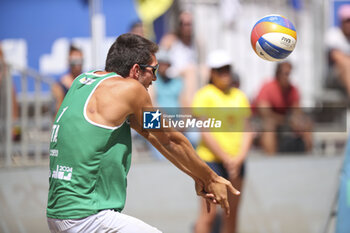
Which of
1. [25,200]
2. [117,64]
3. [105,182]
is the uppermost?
[117,64]

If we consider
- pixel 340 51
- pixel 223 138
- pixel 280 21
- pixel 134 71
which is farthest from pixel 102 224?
pixel 340 51

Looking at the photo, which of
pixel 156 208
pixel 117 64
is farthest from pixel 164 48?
pixel 117 64

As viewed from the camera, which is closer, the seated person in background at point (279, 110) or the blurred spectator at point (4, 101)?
the blurred spectator at point (4, 101)

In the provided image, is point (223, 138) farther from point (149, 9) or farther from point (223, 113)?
point (149, 9)

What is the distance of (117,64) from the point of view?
3.62m

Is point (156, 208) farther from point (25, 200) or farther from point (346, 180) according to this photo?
point (346, 180)

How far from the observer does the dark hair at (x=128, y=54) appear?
360cm

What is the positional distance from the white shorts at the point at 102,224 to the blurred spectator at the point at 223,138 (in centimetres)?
283

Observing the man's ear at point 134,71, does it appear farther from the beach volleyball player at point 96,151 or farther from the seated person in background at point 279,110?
the seated person in background at point 279,110

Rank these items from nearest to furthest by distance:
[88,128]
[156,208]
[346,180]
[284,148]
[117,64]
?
[88,128], [117,64], [346,180], [156,208], [284,148]

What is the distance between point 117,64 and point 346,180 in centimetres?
287

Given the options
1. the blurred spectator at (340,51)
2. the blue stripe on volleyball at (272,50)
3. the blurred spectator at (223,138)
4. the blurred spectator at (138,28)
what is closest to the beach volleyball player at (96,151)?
the blue stripe on volleyball at (272,50)

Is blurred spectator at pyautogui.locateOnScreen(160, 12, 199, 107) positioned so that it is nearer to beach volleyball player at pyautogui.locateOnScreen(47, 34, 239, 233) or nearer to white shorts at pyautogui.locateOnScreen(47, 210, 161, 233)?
beach volleyball player at pyautogui.locateOnScreen(47, 34, 239, 233)

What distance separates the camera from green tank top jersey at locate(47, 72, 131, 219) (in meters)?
3.33
